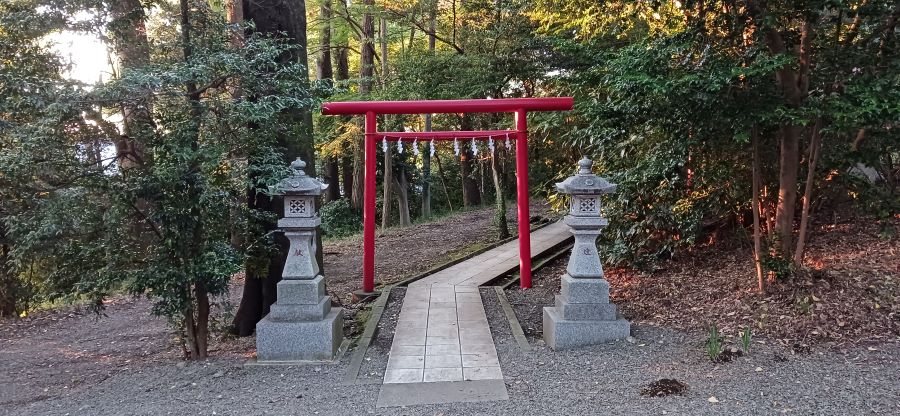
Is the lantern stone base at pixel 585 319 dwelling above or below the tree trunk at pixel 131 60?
below

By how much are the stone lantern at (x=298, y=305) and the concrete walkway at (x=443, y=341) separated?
28.8 inches

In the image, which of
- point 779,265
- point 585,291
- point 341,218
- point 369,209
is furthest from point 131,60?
point 341,218

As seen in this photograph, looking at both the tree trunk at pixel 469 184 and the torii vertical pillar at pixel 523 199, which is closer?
the torii vertical pillar at pixel 523 199

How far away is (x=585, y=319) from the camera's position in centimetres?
502

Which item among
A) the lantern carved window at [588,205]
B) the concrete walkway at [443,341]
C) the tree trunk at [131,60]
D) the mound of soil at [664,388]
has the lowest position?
the concrete walkway at [443,341]

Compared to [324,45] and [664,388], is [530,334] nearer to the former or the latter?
[664,388]

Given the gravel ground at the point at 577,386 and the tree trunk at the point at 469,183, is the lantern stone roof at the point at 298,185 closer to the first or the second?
the gravel ground at the point at 577,386

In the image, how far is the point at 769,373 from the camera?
4.05m

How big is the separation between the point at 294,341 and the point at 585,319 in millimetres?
2690

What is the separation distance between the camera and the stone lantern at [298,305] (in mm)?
4867

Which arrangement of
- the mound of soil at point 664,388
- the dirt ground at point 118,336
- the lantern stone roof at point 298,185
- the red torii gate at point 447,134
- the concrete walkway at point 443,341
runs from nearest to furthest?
1. the mound of soil at point 664,388
2. the concrete walkway at point 443,341
3. the lantern stone roof at point 298,185
4. the dirt ground at point 118,336
5. the red torii gate at point 447,134

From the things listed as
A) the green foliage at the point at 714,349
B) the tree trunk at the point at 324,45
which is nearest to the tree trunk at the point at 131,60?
the green foliage at the point at 714,349

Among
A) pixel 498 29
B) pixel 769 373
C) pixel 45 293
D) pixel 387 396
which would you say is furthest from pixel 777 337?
pixel 498 29

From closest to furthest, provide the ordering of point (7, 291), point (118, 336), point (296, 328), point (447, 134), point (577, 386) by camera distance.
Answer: point (577, 386), point (296, 328), point (118, 336), point (447, 134), point (7, 291)
